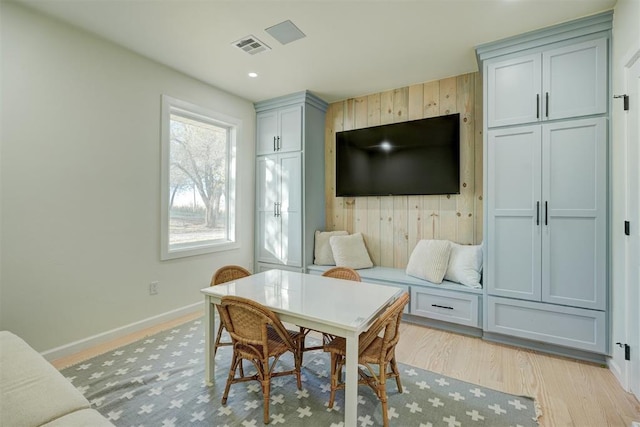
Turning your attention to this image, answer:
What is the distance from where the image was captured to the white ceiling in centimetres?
218

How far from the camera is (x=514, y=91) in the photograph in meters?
2.60

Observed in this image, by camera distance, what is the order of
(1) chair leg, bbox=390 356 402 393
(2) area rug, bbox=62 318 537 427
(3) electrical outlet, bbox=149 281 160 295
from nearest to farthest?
(2) area rug, bbox=62 318 537 427 → (1) chair leg, bbox=390 356 402 393 → (3) electrical outlet, bbox=149 281 160 295

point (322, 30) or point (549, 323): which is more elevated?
point (322, 30)

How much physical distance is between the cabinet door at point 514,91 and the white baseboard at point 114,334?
12.0ft

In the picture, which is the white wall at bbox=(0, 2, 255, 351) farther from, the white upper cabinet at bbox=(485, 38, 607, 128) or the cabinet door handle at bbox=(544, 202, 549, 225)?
the cabinet door handle at bbox=(544, 202, 549, 225)

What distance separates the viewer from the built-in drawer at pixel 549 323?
7.56 feet

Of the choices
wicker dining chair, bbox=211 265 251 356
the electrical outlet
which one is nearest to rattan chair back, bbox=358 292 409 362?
wicker dining chair, bbox=211 265 251 356

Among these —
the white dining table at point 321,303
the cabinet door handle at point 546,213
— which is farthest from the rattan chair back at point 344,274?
the cabinet door handle at point 546,213

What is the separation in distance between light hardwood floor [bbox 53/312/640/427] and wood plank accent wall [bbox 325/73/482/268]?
3.63 ft

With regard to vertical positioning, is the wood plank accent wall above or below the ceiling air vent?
below

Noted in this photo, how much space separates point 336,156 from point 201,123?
1.76 m

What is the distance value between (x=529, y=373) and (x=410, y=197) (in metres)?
2.02

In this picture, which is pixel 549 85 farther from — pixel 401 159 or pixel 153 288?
pixel 153 288

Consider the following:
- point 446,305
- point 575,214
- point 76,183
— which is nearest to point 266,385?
point 446,305
